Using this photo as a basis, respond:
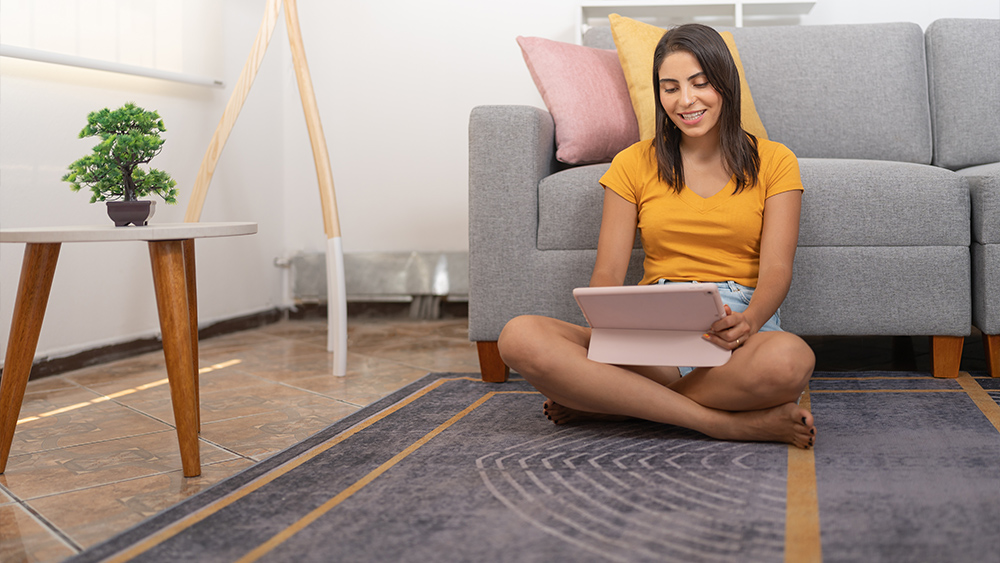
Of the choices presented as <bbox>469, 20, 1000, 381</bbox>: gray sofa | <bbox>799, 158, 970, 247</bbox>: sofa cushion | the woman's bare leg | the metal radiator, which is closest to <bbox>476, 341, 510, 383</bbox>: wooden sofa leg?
<bbox>469, 20, 1000, 381</bbox>: gray sofa

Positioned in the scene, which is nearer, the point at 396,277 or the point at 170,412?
the point at 170,412

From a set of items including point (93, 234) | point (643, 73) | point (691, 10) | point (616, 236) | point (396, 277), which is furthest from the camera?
point (396, 277)

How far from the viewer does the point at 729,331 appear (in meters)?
1.25

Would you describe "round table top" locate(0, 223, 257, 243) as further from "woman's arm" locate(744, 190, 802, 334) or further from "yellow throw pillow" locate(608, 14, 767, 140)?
"yellow throw pillow" locate(608, 14, 767, 140)

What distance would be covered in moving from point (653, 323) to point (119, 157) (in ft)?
3.08

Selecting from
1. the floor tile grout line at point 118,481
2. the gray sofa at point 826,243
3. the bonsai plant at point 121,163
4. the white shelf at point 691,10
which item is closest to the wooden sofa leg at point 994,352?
the gray sofa at point 826,243

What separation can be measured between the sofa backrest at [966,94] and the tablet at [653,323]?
4.84ft

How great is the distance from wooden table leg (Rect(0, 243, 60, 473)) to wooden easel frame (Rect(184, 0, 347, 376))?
0.83m

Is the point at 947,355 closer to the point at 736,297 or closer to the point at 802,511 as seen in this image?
the point at 736,297

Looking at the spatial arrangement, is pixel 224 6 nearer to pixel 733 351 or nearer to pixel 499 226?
pixel 499 226

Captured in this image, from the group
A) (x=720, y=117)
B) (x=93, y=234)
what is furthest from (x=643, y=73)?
(x=93, y=234)

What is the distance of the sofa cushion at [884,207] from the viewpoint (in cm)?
175

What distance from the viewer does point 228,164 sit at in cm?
287

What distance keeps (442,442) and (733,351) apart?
520mm
